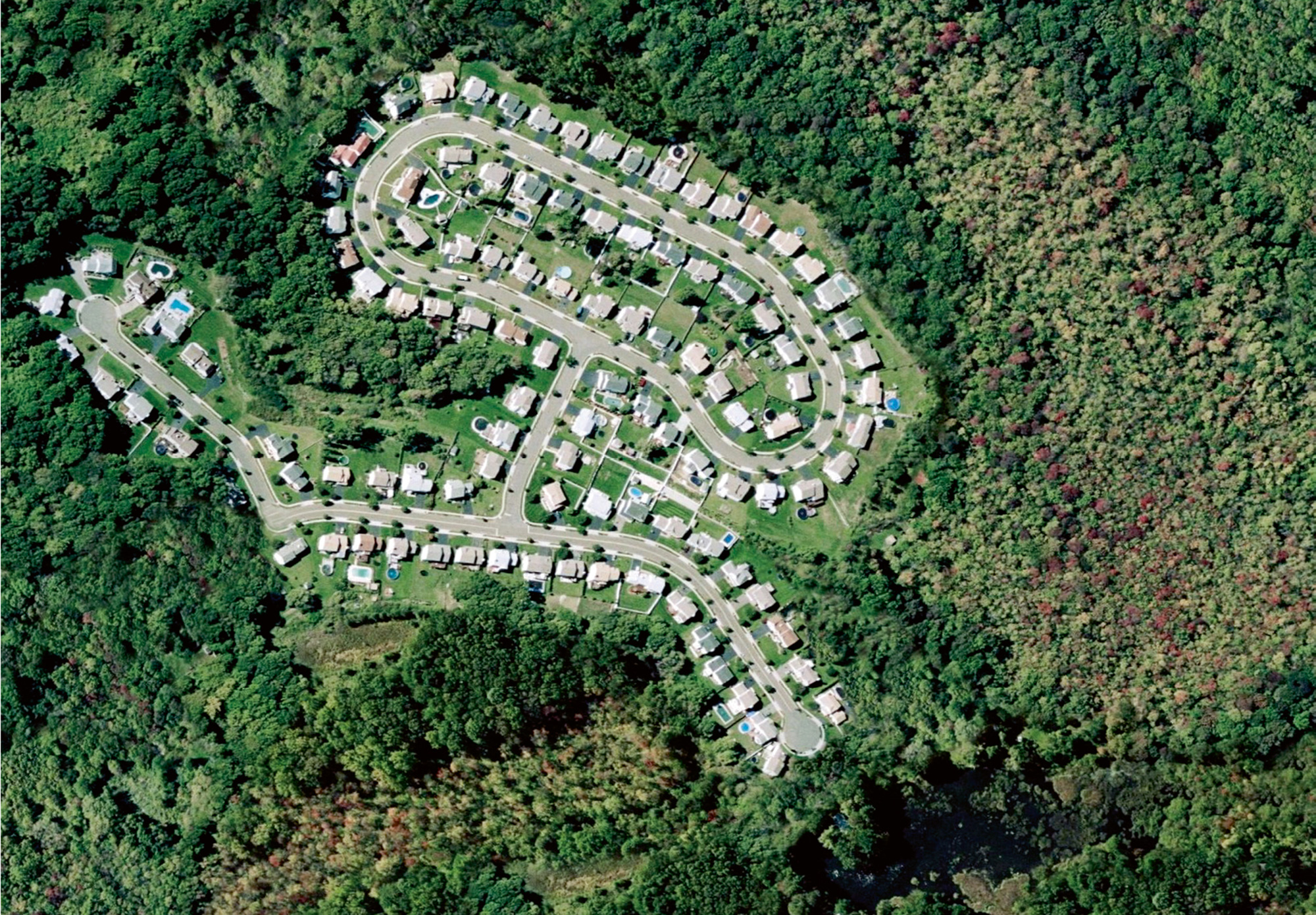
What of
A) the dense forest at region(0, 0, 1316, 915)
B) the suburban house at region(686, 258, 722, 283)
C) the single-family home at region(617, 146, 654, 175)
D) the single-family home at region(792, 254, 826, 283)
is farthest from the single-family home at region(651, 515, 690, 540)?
the single-family home at region(617, 146, 654, 175)

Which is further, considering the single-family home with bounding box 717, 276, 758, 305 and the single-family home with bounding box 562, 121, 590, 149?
the single-family home with bounding box 562, 121, 590, 149

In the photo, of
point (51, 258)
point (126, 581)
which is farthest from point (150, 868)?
point (51, 258)

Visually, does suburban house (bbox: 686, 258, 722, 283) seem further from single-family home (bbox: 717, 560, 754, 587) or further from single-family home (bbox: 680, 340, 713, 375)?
single-family home (bbox: 717, 560, 754, 587)

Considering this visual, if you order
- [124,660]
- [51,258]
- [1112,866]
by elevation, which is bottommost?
[1112,866]

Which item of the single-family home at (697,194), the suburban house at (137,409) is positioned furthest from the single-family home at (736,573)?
the suburban house at (137,409)

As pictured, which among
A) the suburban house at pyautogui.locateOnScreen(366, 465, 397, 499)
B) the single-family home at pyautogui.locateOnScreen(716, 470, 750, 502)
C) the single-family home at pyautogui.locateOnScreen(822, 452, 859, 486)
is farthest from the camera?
the suburban house at pyautogui.locateOnScreen(366, 465, 397, 499)

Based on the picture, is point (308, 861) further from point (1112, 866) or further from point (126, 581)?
point (1112, 866)
